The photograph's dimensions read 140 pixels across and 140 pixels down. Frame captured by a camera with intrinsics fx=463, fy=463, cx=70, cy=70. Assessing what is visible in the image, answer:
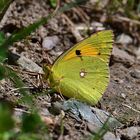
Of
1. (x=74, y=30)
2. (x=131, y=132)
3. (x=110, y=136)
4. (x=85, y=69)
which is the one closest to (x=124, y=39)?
(x=74, y=30)

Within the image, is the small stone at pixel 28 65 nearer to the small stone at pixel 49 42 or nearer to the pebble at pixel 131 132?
the small stone at pixel 49 42

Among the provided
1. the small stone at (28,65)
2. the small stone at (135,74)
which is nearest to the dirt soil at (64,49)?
the small stone at (135,74)

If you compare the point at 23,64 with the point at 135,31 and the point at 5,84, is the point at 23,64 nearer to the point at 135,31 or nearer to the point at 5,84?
the point at 5,84

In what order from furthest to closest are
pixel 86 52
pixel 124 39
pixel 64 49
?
pixel 124 39
pixel 64 49
pixel 86 52

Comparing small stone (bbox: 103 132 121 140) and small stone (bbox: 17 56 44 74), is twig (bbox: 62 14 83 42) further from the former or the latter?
small stone (bbox: 103 132 121 140)

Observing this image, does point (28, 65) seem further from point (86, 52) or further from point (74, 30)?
point (74, 30)

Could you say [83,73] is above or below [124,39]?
above
